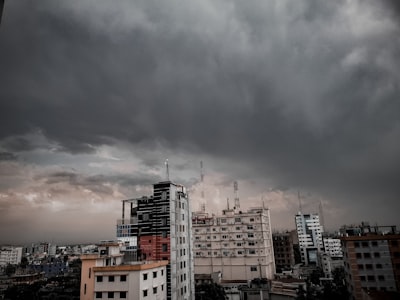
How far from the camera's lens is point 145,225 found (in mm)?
17734

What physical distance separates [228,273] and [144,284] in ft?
72.3

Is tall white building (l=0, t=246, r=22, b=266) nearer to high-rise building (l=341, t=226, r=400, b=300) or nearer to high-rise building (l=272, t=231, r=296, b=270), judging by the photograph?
high-rise building (l=272, t=231, r=296, b=270)

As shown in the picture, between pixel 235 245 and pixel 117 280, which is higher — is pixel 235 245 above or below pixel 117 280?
above

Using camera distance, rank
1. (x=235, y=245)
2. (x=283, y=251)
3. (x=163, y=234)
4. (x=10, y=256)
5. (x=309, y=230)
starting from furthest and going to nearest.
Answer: (x=309, y=230) < (x=10, y=256) < (x=283, y=251) < (x=235, y=245) < (x=163, y=234)

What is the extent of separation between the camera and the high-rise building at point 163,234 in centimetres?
1700

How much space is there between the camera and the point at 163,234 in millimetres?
17109

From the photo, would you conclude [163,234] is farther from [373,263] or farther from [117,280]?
[373,263]

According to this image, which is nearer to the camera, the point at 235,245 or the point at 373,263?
the point at 373,263

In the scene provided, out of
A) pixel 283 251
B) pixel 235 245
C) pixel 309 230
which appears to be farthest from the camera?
pixel 309 230

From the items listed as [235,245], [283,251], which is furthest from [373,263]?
[283,251]

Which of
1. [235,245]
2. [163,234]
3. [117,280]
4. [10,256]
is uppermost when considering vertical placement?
[163,234]

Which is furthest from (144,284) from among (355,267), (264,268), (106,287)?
(264,268)

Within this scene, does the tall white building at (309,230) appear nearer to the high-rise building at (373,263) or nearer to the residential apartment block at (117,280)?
the high-rise building at (373,263)

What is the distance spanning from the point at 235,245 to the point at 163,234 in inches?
779
